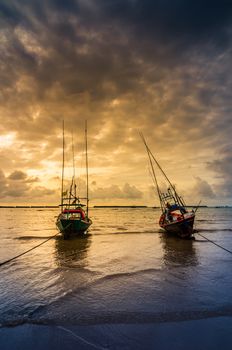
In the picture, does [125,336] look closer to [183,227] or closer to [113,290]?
[113,290]

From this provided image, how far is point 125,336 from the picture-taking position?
20.1 feet

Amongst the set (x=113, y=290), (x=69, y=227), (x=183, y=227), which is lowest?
(x=113, y=290)

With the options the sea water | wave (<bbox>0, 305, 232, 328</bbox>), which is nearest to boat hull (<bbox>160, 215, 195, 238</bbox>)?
the sea water

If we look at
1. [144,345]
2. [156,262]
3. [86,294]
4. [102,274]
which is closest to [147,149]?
[156,262]

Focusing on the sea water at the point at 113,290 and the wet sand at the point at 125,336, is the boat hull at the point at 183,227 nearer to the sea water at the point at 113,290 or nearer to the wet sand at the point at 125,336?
the sea water at the point at 113,290

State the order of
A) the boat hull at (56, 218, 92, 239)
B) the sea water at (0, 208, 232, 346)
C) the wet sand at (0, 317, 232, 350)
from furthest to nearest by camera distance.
A: the boat hull at (56, 218, 92, 239), the sea water at (0, 208, 232, 346), the wet sand at (0, 317, 232, 350)

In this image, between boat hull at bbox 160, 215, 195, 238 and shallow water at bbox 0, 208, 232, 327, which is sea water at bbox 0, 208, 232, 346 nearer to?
shallow water at bbox 0, 208, 232, 327

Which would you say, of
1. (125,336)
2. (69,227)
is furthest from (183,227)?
(125,336)

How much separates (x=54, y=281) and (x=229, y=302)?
7654 mm

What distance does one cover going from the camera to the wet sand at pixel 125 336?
5699mm

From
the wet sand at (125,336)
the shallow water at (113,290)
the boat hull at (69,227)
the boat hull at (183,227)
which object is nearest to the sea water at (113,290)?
the shallow water at (113,290)

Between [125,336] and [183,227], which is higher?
[183,227]

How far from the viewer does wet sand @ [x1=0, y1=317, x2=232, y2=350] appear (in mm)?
5699

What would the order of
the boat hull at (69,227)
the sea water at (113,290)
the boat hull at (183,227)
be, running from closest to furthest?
the sea water at (113,290) < the boat hull at (183,227) < the boat hull at (69,227)
